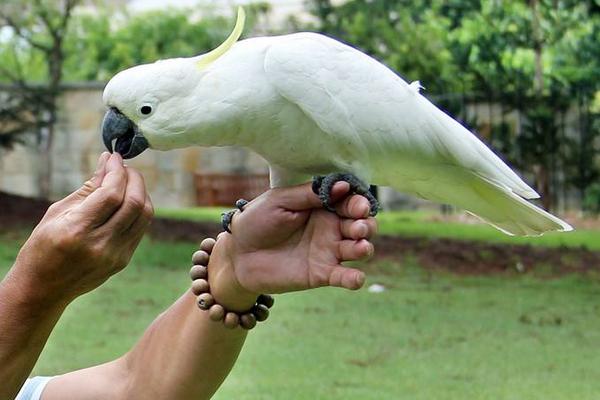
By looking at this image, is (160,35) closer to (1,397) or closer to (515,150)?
(515,150)

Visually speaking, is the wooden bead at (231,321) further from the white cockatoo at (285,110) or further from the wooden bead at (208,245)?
the white cockatoo at (285,110)

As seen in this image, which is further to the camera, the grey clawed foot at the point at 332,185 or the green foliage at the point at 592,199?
the green foliage at the point at 592,199

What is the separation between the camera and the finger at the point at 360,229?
1401mm

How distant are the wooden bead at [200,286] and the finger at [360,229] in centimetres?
35

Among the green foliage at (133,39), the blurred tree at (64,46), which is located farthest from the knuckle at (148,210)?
the green foliage at (133,39)

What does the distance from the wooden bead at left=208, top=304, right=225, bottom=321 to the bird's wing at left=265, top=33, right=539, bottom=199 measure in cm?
38

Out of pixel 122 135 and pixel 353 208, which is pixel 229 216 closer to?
pixel 122 135

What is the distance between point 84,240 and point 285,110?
59 centimetres

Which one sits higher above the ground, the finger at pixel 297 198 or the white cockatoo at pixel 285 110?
the white cockatoo at pixel 285 110

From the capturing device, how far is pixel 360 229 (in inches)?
55.1

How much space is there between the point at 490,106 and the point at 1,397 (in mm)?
7433

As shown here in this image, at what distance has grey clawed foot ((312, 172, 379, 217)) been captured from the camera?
1.48 metres

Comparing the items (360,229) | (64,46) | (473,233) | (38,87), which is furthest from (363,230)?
(64,46)

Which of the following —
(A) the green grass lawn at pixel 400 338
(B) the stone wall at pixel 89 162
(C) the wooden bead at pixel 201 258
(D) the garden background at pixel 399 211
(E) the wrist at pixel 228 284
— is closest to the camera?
(E) the wrist at pixel 228 284
